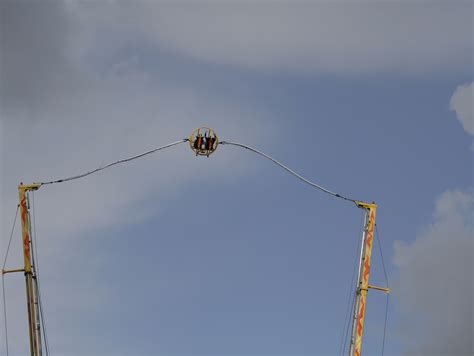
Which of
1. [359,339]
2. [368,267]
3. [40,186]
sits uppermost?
[40,186]

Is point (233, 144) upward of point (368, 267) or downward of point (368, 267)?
upward

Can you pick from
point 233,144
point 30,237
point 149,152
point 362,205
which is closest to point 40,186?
point 30,237

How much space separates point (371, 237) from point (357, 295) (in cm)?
525

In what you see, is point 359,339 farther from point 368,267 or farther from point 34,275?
point 34,275

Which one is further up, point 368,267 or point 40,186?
point 40,186

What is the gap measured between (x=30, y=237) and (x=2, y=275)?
4.02 m

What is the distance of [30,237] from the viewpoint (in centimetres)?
9762

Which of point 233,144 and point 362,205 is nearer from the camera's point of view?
point 233,144

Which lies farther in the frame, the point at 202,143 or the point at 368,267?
the point at 368,267

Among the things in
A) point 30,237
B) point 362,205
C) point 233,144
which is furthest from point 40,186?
point 362,205

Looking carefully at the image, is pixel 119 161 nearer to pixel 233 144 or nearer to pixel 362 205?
pixel 233 144

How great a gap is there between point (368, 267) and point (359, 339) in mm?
6345

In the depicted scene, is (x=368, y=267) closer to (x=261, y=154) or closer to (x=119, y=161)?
(x=261, y=154)

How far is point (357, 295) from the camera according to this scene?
326 ft
